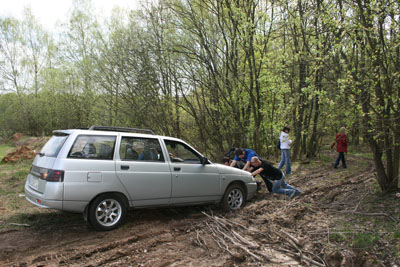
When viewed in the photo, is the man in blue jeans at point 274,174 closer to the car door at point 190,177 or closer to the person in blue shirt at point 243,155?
the person in blue shirt at point 243,155

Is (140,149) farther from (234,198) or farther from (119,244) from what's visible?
(234,198)

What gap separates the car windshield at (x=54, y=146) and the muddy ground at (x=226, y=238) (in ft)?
4.51

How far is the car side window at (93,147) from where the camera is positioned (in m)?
5.01

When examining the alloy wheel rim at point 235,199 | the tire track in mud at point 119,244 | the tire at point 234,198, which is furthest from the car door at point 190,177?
the tire track in mud at point 119,244

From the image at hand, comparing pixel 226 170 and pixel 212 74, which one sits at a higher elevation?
pixel 212 74

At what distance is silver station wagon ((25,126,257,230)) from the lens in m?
4.80

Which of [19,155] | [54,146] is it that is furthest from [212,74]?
[19,155]

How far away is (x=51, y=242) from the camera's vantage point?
465cm

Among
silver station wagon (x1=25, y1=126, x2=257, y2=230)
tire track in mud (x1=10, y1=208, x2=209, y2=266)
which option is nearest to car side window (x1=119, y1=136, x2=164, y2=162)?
silver station wagon (x1=25, y1=126, x2=257, y2=230)

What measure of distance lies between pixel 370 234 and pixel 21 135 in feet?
112

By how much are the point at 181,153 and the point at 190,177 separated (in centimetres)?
57

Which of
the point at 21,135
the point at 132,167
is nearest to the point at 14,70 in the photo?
the point at 21,135

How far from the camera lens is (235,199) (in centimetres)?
688

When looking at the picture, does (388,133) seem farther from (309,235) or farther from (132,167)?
(132,167)
